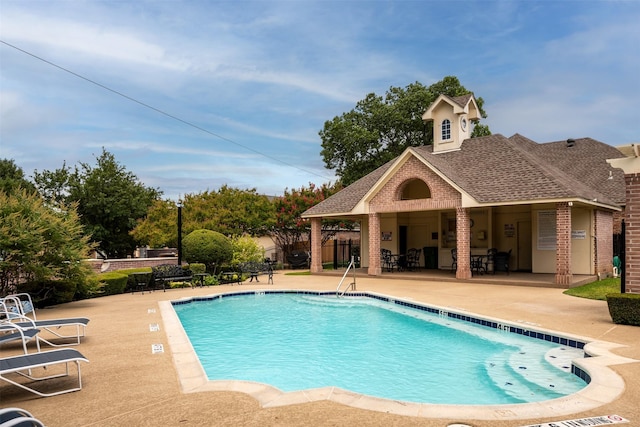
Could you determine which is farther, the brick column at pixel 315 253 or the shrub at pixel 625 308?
the brick column at pixel 315 253

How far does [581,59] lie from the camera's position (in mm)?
16547

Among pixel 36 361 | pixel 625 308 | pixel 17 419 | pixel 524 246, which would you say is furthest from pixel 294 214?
pixel 17 419

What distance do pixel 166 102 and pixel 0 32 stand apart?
7.75 meters

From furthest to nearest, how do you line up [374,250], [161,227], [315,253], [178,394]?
1. [161,227]
2. [315,253]
3. [374,250]
4. [178,394]

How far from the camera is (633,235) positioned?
9727 millimetres

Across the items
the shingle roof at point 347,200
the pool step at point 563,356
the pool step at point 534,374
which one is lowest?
the pool step at point 534,374

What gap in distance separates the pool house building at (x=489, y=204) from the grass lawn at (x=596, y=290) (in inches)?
27.6

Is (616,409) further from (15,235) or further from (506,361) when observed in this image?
(15,235)

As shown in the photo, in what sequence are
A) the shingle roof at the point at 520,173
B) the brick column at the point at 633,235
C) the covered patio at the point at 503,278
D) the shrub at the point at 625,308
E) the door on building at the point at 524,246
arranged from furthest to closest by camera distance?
the door on building at the point at 524,246, the shingle roof at the point at 520,173, the covered patio at the point at 503,278, the brick column at the point at 633,235, the shrub at the point at 625,308

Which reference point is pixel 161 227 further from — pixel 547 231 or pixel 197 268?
pixel 547 231

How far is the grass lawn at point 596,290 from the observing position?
13503mm

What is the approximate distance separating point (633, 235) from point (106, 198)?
29805mm

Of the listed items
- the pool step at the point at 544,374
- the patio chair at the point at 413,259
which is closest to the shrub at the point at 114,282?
the pool step at the point at 544,374

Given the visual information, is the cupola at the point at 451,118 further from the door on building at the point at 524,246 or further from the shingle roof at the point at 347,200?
the door on building at the point at 524,246
